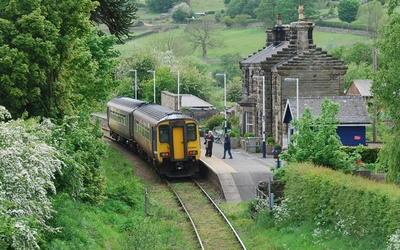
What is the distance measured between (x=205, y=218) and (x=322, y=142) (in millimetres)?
5204

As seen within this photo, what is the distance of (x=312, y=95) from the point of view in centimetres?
5203

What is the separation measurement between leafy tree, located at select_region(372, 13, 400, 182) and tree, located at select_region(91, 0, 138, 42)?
41.8ft

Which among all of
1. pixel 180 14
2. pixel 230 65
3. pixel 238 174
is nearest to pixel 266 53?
pixel 238 174

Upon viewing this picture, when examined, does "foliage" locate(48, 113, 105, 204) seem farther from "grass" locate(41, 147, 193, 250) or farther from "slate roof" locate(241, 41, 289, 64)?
"slate roof" locate(241, 41, 289, 64)

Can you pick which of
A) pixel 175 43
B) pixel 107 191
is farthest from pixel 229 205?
pixel 175 43

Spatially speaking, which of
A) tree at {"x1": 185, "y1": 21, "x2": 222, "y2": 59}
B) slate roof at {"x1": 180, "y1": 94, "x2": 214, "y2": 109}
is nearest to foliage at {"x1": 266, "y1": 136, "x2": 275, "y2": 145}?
slate roof at {"x1": 180, "y1": 94, "x2": 214, "y2": 109}

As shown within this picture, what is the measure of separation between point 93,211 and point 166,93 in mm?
47735

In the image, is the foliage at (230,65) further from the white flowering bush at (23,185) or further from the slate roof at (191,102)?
the white flowering bush at (23,185)

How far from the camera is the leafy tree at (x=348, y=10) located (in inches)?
5522

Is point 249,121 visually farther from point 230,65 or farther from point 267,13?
point 267,13

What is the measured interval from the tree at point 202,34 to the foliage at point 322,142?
99909 millimetres

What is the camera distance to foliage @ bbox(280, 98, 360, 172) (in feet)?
90.0

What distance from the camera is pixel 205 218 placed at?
99.6 ft

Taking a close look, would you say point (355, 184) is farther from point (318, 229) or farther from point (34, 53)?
point (34, 53)
